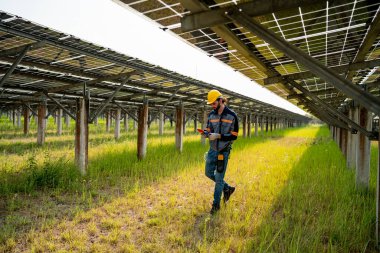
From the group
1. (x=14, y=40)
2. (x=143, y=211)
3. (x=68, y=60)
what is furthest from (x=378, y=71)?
(x=14, y=40)

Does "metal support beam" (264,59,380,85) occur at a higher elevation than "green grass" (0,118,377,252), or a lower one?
higher

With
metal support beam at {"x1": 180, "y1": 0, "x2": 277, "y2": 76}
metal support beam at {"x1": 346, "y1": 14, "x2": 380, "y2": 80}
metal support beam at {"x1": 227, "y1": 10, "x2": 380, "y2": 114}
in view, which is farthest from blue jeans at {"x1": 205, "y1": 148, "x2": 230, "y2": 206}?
metal support beam at {"x1": 346, "y1": 14, "x2": 380, "y2": 80}

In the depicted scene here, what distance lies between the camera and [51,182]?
604 cm

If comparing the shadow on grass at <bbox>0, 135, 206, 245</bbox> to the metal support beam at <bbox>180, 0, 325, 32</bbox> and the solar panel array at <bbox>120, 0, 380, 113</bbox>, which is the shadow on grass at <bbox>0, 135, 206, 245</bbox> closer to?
the solar panel array at <bbox>120, 0, 380, 113</bbox>

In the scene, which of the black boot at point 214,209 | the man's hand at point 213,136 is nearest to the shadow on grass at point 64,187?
the black boot at point 214,209

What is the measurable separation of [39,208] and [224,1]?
4365 millimetres

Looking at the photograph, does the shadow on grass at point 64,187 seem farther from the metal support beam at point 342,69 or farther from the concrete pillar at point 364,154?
the concrete pillar at point 364,154

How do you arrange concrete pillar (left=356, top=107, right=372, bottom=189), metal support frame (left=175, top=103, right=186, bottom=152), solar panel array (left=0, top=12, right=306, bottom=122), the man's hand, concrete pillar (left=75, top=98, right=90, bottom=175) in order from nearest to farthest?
solar panel array (left=0, top=12, right=306, bottom=122) → the man's hand → concrete pillar (left=356, top=107, right=372, bottom=189) → concrete pillar (left=75, top=98, right=90, bottom=175) → metal support frame (left=175, top=103, right=186, bottom=152)

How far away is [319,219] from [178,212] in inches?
83.4

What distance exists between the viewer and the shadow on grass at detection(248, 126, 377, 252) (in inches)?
129

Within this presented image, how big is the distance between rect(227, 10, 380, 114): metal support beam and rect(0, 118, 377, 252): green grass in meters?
1.64

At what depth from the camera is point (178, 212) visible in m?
4.53

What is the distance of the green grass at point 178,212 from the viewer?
3.36m

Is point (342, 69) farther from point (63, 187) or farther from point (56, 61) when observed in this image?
point (63, 187)
